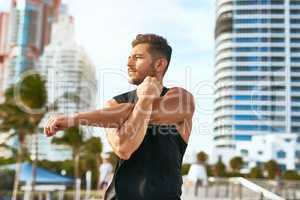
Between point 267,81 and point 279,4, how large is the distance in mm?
14041

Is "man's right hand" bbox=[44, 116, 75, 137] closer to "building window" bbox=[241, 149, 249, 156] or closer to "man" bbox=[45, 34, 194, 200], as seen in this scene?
"man" bbox=[45, 34, 194, 200]

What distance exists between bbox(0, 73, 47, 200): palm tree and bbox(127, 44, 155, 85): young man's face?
22199mm

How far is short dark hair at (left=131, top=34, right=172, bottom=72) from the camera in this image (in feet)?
5.38

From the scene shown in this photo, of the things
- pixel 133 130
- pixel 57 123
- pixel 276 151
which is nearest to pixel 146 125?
pixel 133 130

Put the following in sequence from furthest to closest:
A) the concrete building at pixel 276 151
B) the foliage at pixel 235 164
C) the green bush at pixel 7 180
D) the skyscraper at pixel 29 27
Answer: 1. the skyscraper at pixel 29 27
2. the concrete building at pixel 276 151
3. the foliage at pixel 235 164
4. the green bush at pixel 7 180

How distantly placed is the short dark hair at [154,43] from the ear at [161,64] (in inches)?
0.6

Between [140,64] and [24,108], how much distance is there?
24.4m

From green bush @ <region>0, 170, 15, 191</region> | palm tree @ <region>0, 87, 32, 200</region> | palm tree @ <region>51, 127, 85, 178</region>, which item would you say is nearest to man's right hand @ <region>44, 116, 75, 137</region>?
palm tree @ <region>0, 87, 32, 200</region>

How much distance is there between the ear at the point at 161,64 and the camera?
1649mm

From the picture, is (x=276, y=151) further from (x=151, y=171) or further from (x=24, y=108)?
(x=151, y=171)

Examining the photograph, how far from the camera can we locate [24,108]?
82.7 feet

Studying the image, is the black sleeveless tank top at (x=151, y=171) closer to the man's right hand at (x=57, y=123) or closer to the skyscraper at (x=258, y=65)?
the man's right hand at (x=57, y=123)

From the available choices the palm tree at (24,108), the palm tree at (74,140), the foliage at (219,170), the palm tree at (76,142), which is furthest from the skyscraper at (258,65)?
the palm tree at (24,108)

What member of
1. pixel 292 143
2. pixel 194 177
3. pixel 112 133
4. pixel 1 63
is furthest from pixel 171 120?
pixel 1 63
